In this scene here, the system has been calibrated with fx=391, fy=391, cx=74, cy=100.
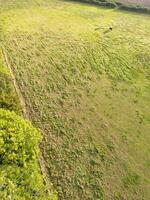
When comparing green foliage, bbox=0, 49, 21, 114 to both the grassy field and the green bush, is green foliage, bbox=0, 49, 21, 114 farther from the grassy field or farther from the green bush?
the green bush

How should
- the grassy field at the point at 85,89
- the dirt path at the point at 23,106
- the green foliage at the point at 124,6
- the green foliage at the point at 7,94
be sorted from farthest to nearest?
the green foliage at the point at 124,6, the grassy field at the point at 85,89, the green foliage at the point at 7,94, the dirt path at the point at 23,106

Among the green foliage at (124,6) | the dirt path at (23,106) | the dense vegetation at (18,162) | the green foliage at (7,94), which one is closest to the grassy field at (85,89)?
the dirt path at (23,106)

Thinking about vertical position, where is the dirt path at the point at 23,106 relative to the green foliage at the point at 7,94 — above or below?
below

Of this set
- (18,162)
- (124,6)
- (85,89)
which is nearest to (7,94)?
(18,162)

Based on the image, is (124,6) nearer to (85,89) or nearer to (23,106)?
(85,89)

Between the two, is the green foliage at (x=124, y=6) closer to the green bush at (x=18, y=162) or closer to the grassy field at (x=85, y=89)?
the grassy field at (x=85, y=89)

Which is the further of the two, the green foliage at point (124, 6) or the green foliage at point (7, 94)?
the green foliage at point (124, 6)
